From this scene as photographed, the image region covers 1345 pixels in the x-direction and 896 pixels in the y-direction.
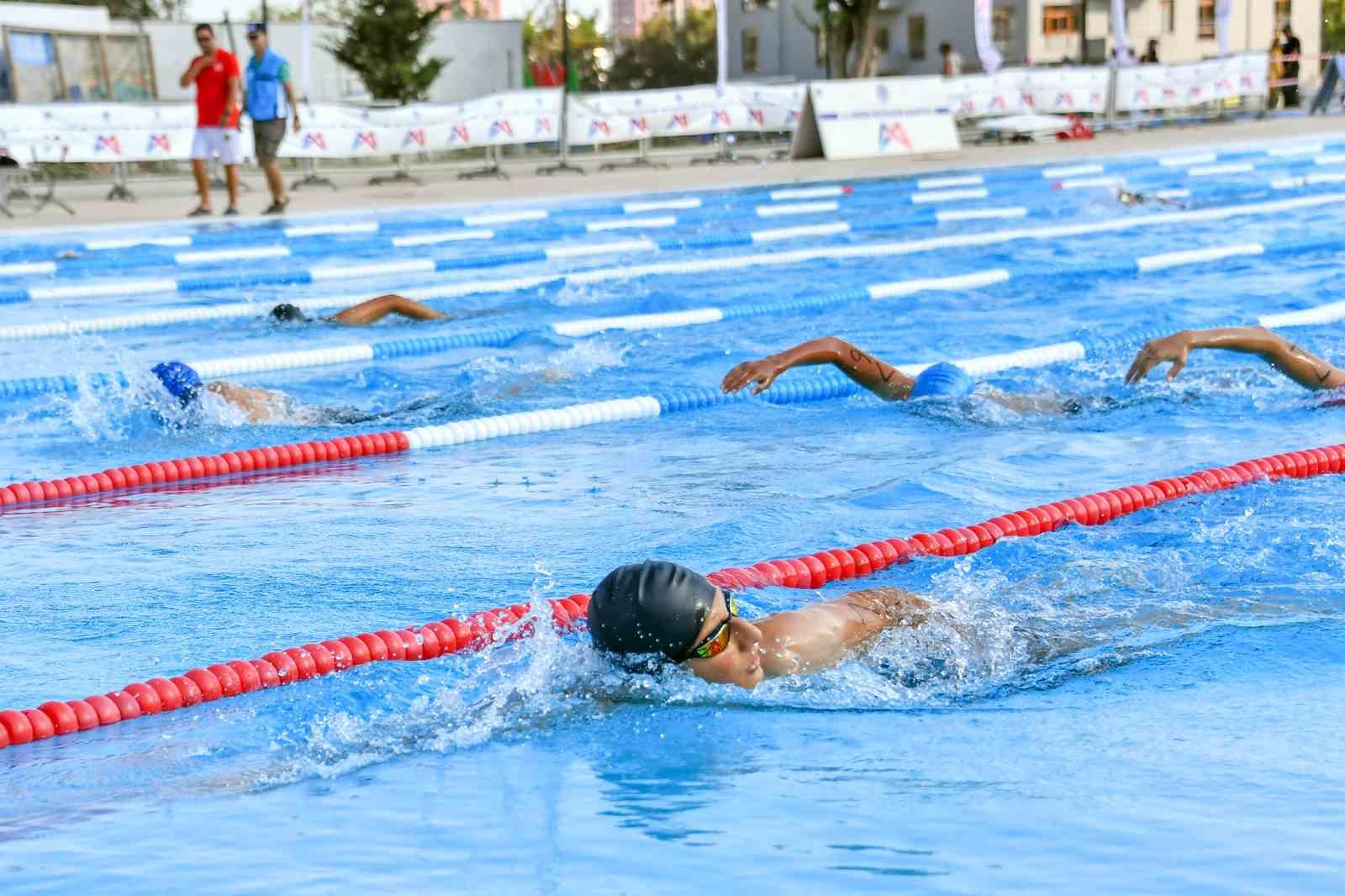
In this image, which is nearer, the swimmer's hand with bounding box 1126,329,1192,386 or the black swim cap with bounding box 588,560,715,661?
the black swim cap with bounding box 588,560,715,661

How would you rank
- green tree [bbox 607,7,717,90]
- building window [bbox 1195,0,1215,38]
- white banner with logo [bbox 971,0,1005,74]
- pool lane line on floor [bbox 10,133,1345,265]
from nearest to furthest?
pool lane line on floor [bbox 10,133,1345,265], white banner with logo [bbox 971,0,1005,74], building window [bbox 1195,0,1215,38], green tree [bbox 607,7,717,90]

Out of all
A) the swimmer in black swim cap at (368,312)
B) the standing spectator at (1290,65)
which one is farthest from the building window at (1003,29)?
the swimmer in black swim cap at (368,312)

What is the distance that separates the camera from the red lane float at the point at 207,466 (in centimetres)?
546

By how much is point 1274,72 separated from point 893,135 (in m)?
8.14

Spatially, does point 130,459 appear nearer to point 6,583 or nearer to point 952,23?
point 6,583

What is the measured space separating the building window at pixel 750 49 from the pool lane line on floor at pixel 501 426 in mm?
38786

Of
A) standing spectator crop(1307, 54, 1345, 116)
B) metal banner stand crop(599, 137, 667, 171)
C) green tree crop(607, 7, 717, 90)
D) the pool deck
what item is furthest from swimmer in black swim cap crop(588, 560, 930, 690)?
green tree crop(607, 7, 717, 90)

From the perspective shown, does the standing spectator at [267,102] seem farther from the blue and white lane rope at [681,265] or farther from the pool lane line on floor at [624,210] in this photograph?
the blue and white lane rope at [681,265]

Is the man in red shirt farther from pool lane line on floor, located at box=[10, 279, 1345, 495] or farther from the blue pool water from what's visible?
pool lane line on floor, located at box=[10, 279, 1345, 495]

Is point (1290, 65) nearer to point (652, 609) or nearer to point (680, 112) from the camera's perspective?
point (680, 112)

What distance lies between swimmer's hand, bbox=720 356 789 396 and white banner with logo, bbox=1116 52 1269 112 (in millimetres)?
17812

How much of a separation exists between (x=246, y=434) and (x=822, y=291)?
4.60 m

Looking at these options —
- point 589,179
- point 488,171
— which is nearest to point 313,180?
point 488,171

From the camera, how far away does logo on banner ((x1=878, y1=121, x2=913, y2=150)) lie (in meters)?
18.8
